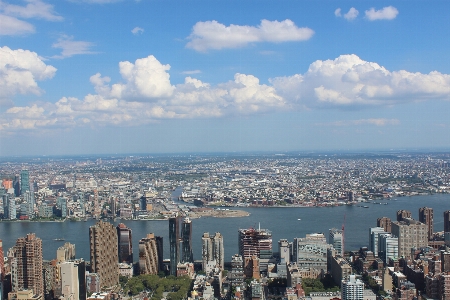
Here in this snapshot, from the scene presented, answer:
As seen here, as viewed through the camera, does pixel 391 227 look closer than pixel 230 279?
No

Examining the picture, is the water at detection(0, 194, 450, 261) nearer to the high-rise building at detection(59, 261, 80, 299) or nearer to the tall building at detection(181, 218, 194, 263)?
the tall building at detection(181, 218, 194, 263)

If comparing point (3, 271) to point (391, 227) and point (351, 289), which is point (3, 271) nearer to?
point (351, 289)

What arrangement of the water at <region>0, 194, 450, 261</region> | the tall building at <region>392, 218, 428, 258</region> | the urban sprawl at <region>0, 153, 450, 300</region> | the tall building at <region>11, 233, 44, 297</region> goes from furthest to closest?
the water at <region>0, 194, 450, 261</region> → the tall building at <region>392, 218, 428, 258</region> → the tall building at <region>11, 233, 44, 297</region> → the urban sprawl at <region>0, 153, 450, 300</region>

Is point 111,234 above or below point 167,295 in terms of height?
above

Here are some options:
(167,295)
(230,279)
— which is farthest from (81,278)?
(230,279)

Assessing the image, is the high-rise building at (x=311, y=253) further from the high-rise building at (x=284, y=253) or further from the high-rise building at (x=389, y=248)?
the high-rise building at (x=389, y=248)

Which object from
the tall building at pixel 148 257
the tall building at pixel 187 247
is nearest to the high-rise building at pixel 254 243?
the tall building at pixel 187 247

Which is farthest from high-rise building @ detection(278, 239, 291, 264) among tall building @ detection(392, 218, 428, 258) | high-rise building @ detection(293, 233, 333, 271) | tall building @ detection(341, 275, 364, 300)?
tall building @ detection(341, 275, 364, 300)

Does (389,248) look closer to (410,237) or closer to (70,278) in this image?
(410,237)
